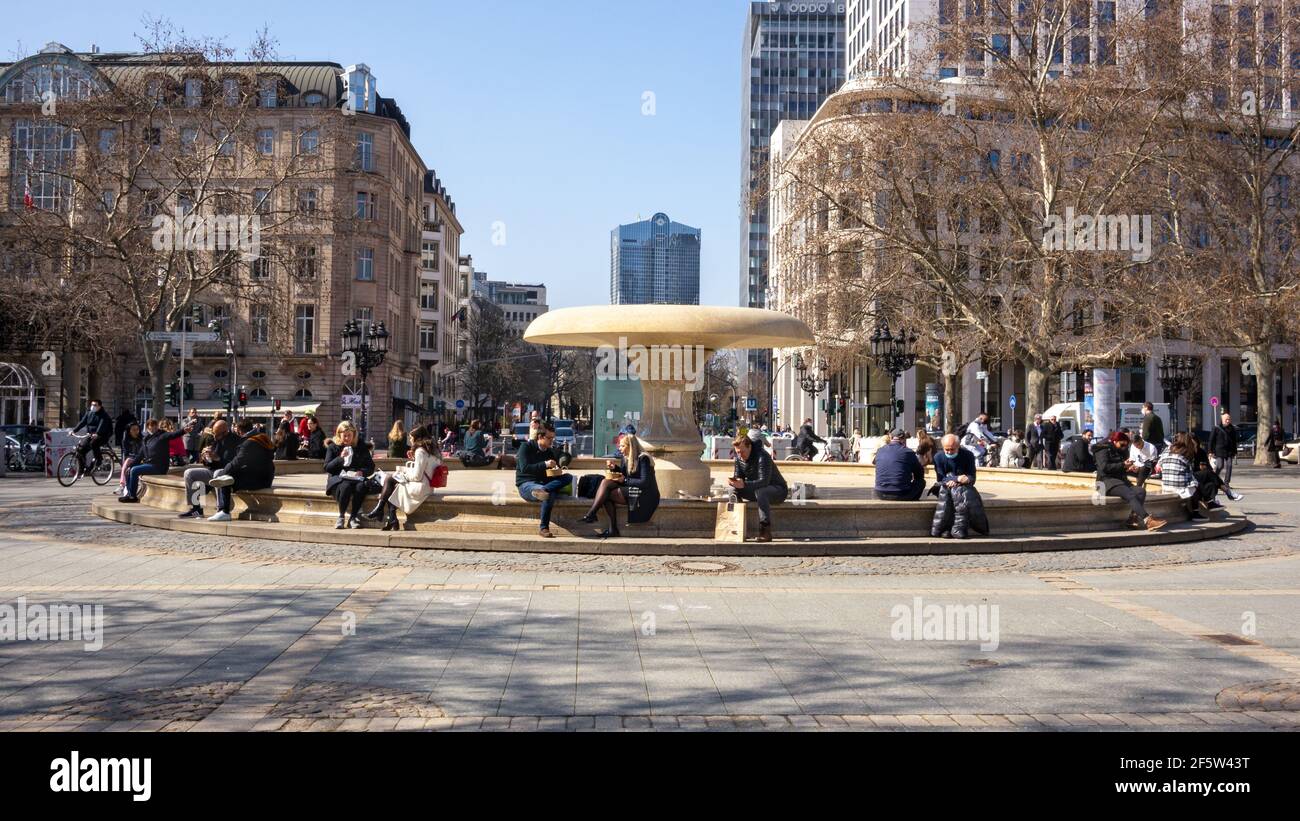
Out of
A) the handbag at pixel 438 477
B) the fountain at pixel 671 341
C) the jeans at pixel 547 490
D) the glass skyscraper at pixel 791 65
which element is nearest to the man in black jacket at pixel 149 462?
the handbag at pixel 438 477

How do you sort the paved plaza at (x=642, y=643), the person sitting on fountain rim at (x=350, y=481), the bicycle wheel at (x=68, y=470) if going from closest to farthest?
1. the paved plaza at (x=642, y=643)
2. the person sitting on fountain rim at (x=350, y=481)
3. the bicycle wheel at (x=68, y=470)

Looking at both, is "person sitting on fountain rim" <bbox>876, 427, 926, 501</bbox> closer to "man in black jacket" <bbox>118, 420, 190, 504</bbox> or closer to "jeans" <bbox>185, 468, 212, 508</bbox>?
"jeans" <bbox>185, 468, 212, 508</bbox>

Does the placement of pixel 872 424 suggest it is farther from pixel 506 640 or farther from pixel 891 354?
pixel 506 640

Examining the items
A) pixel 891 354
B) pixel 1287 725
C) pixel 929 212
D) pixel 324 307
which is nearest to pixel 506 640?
pixel 1287 725

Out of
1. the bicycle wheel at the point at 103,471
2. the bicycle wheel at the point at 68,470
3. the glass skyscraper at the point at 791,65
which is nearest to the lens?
the bicycle wheel at the point at 68,470

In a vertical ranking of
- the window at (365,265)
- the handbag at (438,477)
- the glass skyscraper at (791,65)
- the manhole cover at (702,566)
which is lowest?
the manhole cover at (702,566)

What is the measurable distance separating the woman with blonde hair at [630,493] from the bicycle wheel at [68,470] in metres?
16.0

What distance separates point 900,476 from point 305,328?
174 ft

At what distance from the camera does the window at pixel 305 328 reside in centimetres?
6241

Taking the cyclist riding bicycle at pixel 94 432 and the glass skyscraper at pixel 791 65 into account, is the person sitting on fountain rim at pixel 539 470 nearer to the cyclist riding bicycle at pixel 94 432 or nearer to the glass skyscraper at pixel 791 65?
the cyclist riding bicycle at pixel 94 432

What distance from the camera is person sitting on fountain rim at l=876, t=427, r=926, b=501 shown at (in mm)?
→ 14969

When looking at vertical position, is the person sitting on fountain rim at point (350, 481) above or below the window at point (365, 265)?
below

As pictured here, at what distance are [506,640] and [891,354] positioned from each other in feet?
84.4

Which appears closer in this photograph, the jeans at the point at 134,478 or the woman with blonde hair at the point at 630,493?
the woman with blonde hair at the point at 630,493
